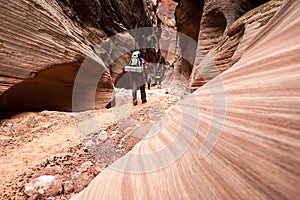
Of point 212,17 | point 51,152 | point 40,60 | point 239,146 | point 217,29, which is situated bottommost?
point 51,152

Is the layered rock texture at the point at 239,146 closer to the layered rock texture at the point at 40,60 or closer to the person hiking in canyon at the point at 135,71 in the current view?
the layered rock texture at the point at 40,60

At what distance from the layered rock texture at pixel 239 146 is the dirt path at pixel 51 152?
1.29 ft

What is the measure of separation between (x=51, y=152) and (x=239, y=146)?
1.52 metres

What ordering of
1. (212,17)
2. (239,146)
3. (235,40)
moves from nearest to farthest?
(239,146) < (235,40) < (212,17)

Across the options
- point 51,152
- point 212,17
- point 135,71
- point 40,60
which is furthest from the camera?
point 212,17

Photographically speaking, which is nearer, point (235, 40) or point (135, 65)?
point (235, 40)

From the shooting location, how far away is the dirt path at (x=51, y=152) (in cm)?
100

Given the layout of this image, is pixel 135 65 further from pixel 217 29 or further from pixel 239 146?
pixel 239 146

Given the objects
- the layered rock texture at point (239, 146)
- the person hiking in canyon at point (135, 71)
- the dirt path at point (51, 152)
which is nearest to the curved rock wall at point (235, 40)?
the layered rock texture at point (239, 146)

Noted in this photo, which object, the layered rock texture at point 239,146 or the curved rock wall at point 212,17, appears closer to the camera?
the layered rock texture at point 239,146

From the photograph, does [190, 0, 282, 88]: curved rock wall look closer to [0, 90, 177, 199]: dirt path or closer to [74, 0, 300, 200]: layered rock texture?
[74, 0, 300, 200]: layered rock texture

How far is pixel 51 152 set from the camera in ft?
4.53

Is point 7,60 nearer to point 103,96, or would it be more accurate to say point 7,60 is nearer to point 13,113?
point 13,113

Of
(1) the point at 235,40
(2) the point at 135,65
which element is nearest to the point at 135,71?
(2) the point at 135,65
